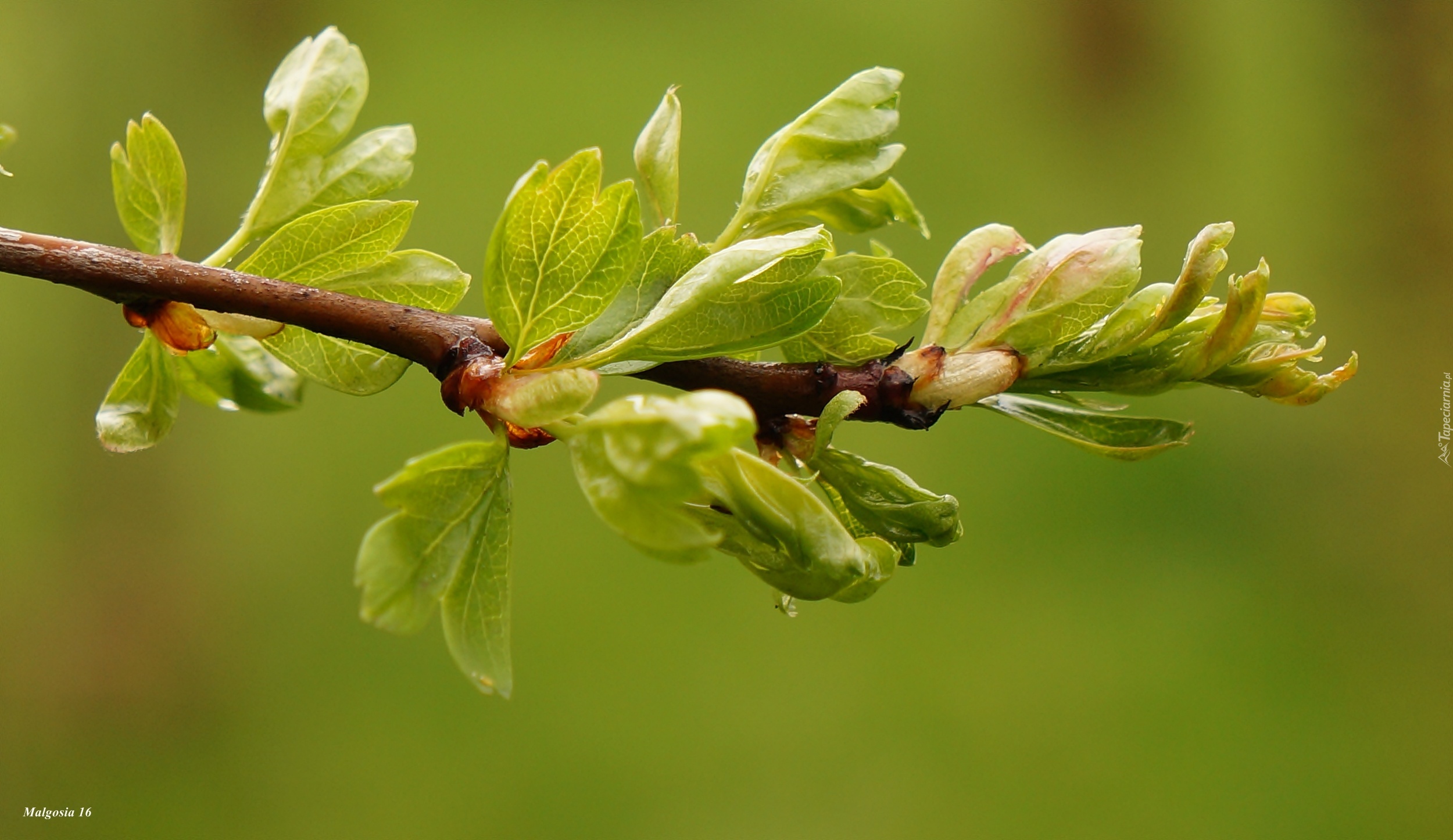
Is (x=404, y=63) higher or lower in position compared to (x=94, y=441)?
higher

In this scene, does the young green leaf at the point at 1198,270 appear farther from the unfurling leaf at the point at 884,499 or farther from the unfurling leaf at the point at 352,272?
the unfurling leaf at the point at 352,272

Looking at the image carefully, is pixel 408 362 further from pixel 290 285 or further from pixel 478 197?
pixel 478 197

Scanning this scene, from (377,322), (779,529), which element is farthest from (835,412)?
(377,322)

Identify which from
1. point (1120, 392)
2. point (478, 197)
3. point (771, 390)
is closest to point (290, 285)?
point (771, 390)

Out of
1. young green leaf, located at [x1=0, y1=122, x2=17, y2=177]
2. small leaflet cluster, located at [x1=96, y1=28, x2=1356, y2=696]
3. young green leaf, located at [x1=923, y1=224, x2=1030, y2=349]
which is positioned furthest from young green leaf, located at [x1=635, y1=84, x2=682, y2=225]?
young green leaf, located at [x1=0, y1=122, x2=17, y2=177]

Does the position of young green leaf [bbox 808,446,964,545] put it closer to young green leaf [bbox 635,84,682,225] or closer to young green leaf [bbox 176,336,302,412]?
young green leaf [bbox 635,84,682,225]

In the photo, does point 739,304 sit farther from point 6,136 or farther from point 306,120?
point 6,136
